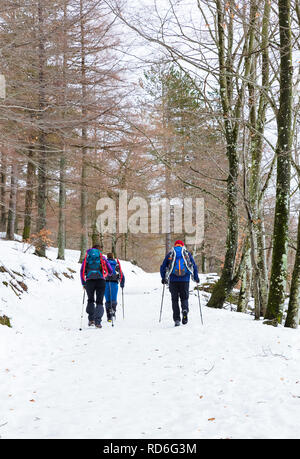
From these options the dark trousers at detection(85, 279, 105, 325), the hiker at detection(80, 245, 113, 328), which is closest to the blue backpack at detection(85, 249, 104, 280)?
the hiker at detection(80, 245, 113, 328)

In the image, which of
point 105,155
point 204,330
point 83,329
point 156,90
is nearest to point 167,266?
point 204,330

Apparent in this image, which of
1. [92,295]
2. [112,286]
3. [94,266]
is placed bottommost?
[92,295]

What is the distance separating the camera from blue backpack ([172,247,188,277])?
8.05m

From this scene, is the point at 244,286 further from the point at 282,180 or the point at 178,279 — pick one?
the point at 282,180

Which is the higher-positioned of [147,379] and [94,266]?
[94,266]

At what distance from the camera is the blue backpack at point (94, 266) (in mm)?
8430

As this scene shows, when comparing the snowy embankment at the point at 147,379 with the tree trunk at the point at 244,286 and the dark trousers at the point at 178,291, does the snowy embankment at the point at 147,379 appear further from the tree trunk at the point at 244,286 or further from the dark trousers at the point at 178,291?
the tree trunk at the point at 244,286

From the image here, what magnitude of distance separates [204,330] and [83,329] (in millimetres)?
2851

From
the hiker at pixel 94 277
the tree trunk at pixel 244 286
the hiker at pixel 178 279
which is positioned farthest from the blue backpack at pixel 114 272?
the tree trunk at pixel 244 286

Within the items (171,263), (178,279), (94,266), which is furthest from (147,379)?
(94,266)

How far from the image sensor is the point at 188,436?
120 inches

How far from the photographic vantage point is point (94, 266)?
8.47m

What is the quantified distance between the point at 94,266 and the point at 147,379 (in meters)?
4.19

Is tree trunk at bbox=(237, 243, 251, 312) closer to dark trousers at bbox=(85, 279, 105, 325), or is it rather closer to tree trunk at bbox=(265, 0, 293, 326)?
tree trunk at bbox=(265, 0, 293, 326)
